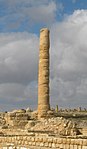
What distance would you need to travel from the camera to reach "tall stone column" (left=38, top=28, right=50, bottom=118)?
83.0 ft

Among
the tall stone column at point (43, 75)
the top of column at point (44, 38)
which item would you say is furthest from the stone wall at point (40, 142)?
the top of column at point (44, 38)

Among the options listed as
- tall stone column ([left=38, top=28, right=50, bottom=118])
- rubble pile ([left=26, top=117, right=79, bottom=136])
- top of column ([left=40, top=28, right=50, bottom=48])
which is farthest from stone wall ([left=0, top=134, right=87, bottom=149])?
top of column ([left=40, top=28, right=50, bottom=48])

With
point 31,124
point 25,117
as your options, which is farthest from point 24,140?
point 25,117

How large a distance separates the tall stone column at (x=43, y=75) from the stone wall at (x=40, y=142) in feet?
44.0

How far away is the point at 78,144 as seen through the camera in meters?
9.31

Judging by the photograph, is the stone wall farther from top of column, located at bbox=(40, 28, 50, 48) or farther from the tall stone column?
top of column, located at bbox=(40, 28, 50, 48)

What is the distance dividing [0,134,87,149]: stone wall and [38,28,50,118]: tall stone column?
44.0 ft

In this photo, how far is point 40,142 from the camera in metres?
10.5

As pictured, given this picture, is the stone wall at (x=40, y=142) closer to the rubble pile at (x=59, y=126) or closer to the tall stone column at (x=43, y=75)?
the rubble pile at (x=59, y=126)

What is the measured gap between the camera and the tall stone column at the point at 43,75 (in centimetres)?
2530

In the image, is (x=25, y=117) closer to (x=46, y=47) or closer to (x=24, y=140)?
(x=46, y=47)

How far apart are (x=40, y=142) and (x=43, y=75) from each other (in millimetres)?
15202

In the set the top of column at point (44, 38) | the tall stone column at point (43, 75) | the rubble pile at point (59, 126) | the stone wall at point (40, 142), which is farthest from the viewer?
the top of column at point (44, 38)

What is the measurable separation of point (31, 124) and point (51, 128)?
399 centimetres
